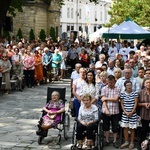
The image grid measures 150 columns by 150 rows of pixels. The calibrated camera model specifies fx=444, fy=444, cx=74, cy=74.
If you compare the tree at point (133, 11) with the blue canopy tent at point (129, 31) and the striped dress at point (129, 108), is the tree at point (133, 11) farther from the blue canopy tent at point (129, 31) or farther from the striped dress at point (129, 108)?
the striped dress at point (129, 108)

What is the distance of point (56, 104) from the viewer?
1059cm

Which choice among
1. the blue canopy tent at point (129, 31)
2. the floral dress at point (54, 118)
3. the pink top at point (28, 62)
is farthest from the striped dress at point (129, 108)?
the blue canopy tent at point (129, 31)

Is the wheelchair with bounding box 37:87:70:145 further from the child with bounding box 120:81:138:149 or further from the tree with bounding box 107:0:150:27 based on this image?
the tree with bounding box 107:0:150:27

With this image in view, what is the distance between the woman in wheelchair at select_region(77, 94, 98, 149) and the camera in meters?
9.46

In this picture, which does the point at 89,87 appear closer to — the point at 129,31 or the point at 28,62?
the point at 28,62

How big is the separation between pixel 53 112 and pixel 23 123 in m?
2.33

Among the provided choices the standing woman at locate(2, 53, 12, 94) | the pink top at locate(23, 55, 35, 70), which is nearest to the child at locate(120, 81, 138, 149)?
the standing woman at locate(2, 53, 12, 94)

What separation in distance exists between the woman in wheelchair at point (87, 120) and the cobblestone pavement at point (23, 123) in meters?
0.73

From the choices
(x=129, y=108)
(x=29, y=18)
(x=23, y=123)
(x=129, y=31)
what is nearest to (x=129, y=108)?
(x=129, y=108)

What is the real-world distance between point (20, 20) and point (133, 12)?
14.6 m

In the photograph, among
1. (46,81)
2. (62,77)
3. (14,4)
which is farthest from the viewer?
(14,4)

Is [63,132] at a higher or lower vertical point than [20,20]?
lower

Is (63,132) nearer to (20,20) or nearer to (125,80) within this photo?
(125,80)

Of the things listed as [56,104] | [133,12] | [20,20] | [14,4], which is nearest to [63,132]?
[56,104]
